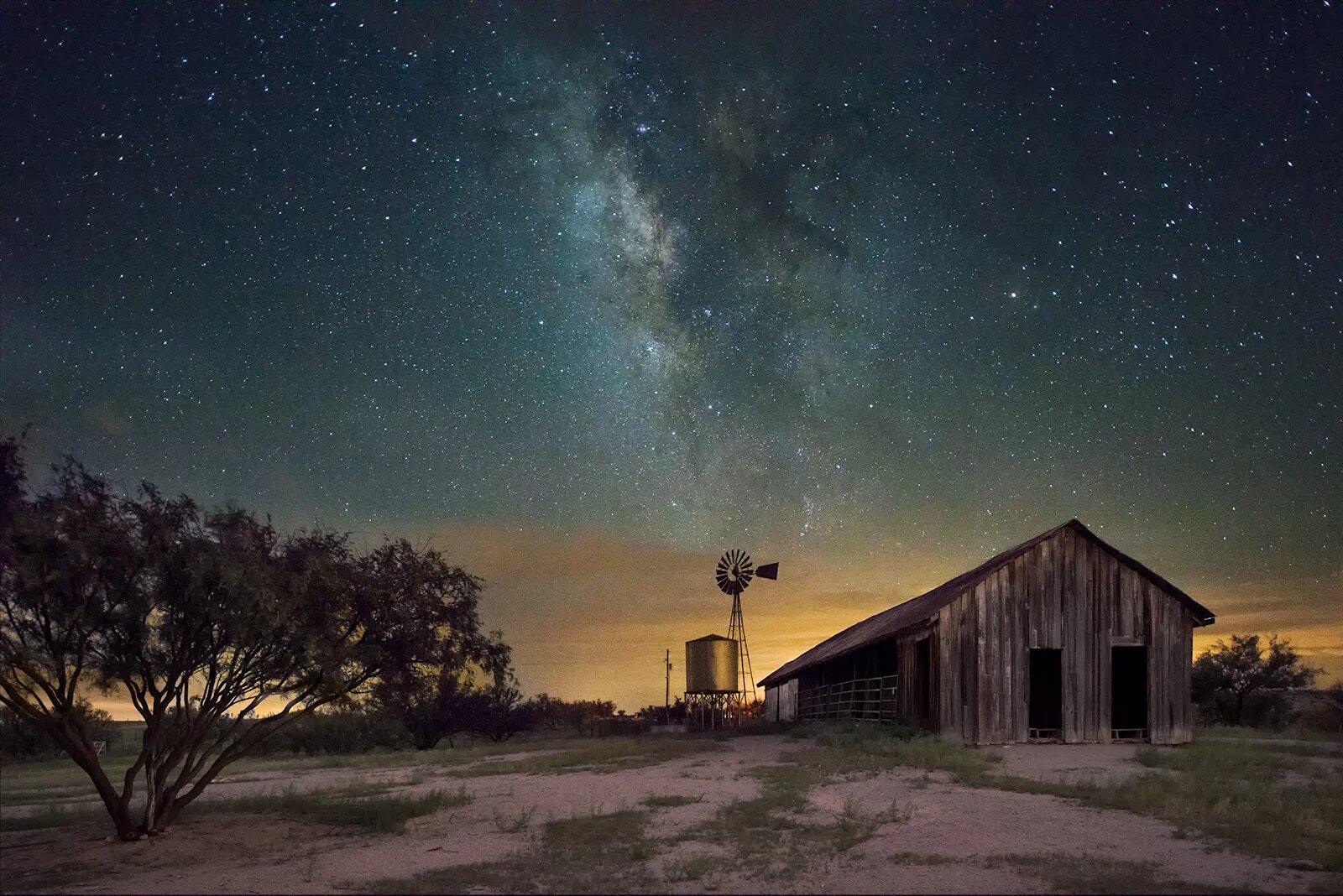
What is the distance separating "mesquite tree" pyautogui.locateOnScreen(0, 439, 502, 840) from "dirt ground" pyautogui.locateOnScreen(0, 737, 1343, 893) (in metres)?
1.28

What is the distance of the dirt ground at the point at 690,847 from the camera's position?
1095cm

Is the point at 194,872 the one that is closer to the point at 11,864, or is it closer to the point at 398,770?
the point at 11,864

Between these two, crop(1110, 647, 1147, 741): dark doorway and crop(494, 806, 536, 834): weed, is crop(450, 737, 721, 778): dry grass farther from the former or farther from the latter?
crop(1110, 647, 1147, 741): dark doorway

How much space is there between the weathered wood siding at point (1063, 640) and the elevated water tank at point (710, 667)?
2256 centimetres

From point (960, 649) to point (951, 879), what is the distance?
17852mm

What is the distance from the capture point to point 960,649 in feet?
91.4

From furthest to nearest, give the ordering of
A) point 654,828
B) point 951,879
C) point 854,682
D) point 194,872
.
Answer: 1. point 854,682
2. point 654,828
3. point 194,872
4. point 951,879

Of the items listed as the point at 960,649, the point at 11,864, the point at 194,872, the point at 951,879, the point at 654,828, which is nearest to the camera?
the point at 951,879

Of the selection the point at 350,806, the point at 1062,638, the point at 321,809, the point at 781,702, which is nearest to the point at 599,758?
the point at 350,806

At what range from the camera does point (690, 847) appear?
12969 millimetres

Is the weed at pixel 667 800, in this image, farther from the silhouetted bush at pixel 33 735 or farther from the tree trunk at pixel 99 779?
the silhouetted bush at pixel 33 735

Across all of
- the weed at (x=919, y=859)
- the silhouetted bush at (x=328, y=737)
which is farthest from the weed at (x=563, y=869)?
the silhouetted bush at (x=328, y=737)

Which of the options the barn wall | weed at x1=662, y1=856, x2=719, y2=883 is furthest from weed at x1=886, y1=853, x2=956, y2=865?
the barn wall

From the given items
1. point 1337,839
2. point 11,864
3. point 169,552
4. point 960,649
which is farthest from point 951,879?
point 960,649
